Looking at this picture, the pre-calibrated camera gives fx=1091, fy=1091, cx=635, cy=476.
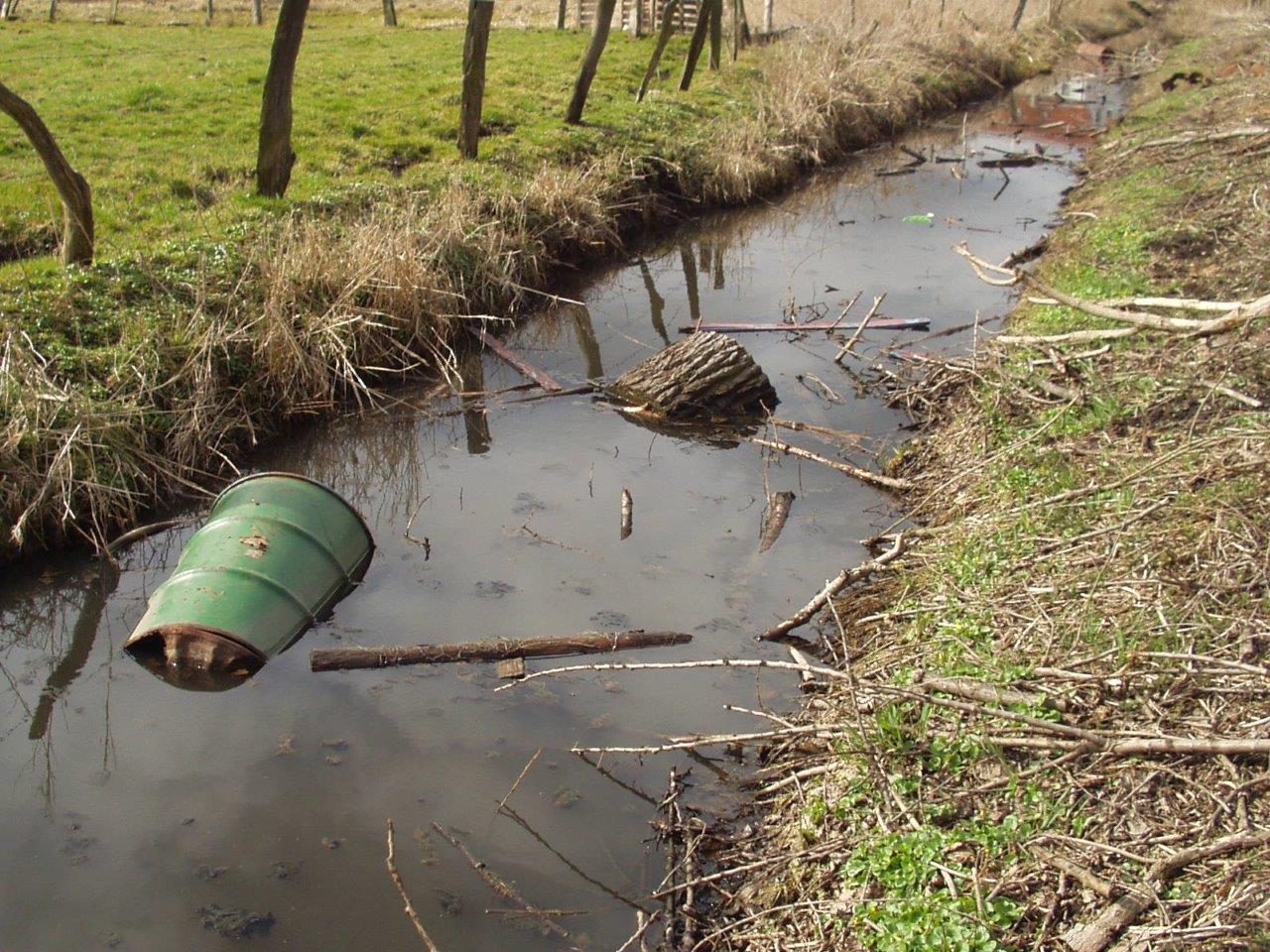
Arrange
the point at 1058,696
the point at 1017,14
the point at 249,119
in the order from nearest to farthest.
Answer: the point at 1058,696
the point at 249,119
the point at 1017,14

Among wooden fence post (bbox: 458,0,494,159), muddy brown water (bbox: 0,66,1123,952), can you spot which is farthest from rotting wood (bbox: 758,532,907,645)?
wooden fence post (bbox: 458,0,494,159)

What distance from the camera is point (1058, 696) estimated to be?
4238mm

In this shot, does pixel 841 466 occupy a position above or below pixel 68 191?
below

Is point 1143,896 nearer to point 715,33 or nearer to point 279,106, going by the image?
point 279,106

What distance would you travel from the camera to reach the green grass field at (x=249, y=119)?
10156mm

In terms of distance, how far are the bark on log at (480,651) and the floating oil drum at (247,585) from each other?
13.0 inches

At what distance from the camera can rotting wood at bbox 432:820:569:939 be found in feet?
14.5

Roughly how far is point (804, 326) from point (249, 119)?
7406 mm

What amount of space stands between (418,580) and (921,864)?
12.6 ft

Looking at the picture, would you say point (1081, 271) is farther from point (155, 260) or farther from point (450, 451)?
point (155, 260)

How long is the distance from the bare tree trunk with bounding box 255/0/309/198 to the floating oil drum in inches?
203

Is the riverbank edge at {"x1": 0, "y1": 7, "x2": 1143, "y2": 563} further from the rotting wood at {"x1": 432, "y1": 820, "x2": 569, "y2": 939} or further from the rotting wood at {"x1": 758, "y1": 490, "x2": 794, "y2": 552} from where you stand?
the rotting wood at {"x1": 432, "y1": 820, "x2": 569, "y2": 939}

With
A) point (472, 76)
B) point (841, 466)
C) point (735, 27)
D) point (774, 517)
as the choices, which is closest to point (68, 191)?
point (472, 76)

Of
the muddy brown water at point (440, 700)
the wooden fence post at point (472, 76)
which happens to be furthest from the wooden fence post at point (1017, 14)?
the muddy brown water at point (440, 700)
